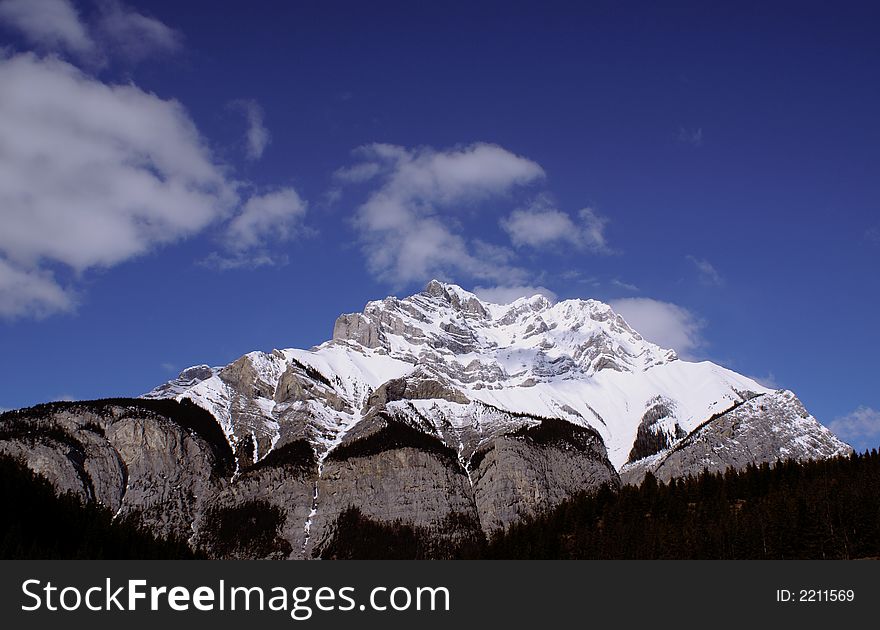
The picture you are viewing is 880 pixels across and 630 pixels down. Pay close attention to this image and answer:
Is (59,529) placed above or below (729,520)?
above

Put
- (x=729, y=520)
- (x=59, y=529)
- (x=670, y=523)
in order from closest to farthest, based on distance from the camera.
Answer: (x=729, y=520)
(x=59, y=529)
(x=670, y=523)

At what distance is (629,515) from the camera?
15500cm

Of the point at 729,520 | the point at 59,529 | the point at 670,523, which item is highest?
the point at 59,529

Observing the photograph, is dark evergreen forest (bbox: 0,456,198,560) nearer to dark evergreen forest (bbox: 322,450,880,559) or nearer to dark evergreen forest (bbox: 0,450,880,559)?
dark evergreen forest (bbox: 0,450,880,559)

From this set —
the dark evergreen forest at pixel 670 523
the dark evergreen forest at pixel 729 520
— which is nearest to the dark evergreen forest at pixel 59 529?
the dark evergreen forest at pixel 670 523

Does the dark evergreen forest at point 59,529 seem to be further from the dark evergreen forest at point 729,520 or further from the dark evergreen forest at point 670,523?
the dark evergreen forest at point 729,520

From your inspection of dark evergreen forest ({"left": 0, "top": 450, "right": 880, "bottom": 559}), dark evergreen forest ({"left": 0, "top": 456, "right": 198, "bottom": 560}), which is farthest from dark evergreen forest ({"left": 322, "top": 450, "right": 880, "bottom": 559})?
dark evergreen forest ({"left": 0, "top": 456, "right": 198, "bottom": 560})

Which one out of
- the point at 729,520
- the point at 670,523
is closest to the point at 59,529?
the point at 670,523

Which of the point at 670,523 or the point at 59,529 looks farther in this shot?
the point at 670,523

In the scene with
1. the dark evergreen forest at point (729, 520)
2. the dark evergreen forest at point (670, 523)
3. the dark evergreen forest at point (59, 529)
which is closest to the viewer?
the dark evergreen forest at point (729, 520)

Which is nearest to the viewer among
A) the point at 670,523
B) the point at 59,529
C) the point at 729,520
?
the point at 729,520

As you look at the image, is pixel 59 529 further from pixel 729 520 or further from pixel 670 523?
pixel 729 520

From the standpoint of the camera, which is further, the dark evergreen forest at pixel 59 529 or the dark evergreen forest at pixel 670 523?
the dark evergreen forest at pixel 59 529

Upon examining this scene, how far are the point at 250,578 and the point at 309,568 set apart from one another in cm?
892
